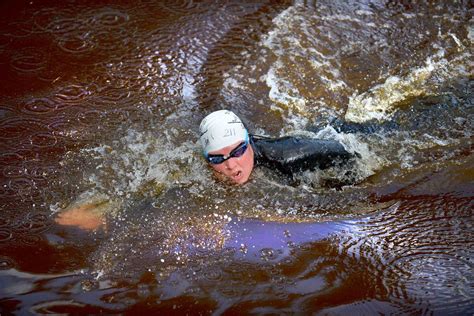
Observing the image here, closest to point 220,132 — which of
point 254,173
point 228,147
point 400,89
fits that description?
point 228,147

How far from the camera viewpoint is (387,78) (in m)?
4.60

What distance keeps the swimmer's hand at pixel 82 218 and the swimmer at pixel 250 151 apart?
92 centimetres

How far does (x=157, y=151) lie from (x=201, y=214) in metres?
0.90

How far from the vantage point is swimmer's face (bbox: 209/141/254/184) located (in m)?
3.28

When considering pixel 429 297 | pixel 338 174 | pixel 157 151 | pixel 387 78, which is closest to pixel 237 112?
pixel 157 151

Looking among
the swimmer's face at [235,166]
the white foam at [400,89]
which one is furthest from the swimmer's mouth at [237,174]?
the white foam at [400,89]

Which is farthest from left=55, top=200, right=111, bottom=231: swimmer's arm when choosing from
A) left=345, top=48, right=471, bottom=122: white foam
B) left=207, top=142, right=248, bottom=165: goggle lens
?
left=345, top=48, right=471, bottom=122: white foam

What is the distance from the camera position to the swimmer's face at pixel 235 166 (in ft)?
10.7

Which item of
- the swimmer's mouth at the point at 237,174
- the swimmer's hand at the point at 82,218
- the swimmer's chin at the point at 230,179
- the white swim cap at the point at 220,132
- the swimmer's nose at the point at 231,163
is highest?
the white swim cap at the point at 220,132

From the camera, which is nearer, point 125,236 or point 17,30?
point 125,236

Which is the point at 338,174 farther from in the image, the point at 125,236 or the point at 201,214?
the point at 125,236

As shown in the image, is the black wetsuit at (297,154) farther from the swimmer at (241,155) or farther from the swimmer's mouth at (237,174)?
the swimmer's mouth at (237,174)

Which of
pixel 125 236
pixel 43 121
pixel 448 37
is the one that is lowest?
pixel 125 236

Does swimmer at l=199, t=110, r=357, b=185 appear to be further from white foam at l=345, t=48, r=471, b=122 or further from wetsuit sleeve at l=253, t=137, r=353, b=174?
white foam at l=345, t=48, r=471, b=122
